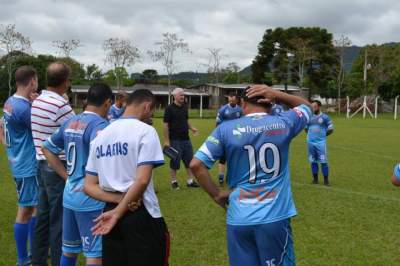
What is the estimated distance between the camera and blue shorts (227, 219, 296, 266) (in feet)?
12.4

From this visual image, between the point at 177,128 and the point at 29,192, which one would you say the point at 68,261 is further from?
the point at 177,128

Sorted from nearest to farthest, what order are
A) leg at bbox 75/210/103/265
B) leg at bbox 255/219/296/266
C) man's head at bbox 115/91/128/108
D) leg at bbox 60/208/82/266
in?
1. leg at bbox 255/219/296/266
2. leg at bbox 75/210/103/265
3. leg at bbox 60/208/82/266
4. man's head at bbox 115/91/128/108

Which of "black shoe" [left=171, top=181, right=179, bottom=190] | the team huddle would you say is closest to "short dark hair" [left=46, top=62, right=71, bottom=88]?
Result: the team huddle

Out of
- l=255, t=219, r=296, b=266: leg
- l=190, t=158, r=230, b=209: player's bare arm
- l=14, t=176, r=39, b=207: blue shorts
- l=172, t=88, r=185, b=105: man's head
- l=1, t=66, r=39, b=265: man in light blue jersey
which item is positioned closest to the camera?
l=255, t=219, r=296, b=266: leg

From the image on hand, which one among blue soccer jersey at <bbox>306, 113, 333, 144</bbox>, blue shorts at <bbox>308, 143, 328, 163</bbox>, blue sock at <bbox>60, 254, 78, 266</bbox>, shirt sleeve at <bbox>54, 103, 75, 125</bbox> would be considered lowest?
blue sock at <bbox>60, 254, 78, 266</bbox>

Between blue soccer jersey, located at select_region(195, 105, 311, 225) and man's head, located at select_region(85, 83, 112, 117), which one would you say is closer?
blue soccer jersey, located at select_region(195, 105, 311, 225)

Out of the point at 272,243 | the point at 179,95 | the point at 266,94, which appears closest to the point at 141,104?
the point at 266,94

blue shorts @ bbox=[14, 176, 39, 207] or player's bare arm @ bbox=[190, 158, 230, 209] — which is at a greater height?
player's bare arm @ bbox=[190, 158, 230, 209]

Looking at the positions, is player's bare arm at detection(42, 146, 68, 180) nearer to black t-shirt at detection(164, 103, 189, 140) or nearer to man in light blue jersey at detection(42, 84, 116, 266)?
man in light blue jersey at detection(42, 84, 116, 266)

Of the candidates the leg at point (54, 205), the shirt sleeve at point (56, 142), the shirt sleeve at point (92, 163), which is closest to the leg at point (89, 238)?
the shirt sleeve at point (92, 163)

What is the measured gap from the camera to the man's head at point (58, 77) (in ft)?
16.7

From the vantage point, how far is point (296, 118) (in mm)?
4027

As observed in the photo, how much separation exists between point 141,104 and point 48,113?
1542 millimetres

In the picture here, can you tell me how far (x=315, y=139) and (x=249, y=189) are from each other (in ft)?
27.0
